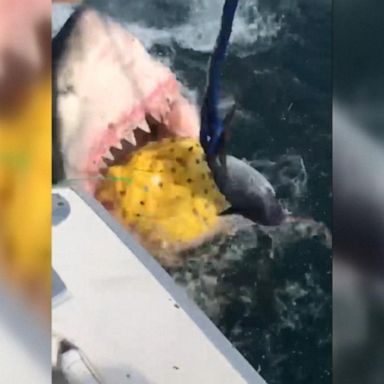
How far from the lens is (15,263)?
1.23 m

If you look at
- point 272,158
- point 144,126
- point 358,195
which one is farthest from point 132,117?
point 358,195

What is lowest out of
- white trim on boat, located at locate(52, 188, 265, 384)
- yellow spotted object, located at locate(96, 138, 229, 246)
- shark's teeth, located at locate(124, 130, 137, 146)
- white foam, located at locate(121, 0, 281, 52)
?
white trim on boat, located at locate(52, 188, 265, 384)

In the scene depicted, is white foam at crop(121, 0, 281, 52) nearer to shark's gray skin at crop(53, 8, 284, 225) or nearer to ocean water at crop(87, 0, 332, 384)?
ocean water at crop(87, 0, 332, 384)

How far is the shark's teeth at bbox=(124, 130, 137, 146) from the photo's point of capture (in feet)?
4.17

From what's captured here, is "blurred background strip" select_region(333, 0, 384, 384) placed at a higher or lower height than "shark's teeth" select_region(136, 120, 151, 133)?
lower

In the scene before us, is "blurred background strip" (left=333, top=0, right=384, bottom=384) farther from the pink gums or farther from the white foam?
the pink gums

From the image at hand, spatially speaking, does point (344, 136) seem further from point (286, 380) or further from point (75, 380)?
point (75, 380)

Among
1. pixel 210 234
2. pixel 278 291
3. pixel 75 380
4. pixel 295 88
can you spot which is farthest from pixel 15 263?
pixel 295 88

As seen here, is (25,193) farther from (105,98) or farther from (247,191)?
(247,191)

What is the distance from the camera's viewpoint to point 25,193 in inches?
48.5

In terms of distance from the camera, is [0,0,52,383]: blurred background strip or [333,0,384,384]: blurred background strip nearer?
[0,0,52,383]: blurred background strip

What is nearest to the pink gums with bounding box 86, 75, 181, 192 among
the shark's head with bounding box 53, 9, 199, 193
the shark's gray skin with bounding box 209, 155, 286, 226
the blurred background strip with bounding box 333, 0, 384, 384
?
the shark's head with bounding box 53, 9, 199, 193

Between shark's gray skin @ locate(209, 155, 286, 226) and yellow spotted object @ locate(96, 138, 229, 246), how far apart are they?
0.05 feet

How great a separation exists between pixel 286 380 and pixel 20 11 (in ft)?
2.36
